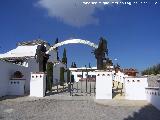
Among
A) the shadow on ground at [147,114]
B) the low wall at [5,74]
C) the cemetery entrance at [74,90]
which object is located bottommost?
the shadow on ground at [147,114]

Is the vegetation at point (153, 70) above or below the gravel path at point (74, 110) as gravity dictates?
above

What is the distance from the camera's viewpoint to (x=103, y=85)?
1923 cm

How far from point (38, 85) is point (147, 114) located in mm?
9236

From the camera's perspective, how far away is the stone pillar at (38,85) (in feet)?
67.6

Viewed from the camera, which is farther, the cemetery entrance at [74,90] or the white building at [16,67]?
the cemetery entrance at [74,90]

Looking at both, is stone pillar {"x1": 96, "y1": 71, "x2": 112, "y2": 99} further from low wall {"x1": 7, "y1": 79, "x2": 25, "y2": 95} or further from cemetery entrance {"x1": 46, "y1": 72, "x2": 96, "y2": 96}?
low wall {"x1": 7, "y1": 79, "x2": 25, "y2": 95}

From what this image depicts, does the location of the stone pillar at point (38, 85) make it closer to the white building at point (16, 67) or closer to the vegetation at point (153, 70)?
the white building at point (16, 67)

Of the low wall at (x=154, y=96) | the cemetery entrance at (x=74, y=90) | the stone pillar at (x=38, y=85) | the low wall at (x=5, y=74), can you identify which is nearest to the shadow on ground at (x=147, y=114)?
the low wall at (x=154, y=96)

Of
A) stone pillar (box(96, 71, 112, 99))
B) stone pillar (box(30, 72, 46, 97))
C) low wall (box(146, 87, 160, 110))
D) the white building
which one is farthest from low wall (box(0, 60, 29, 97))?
low wall (box(146, 87, 160, 110))

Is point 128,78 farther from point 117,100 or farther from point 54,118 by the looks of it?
point 54,118

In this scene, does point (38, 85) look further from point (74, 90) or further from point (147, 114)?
point (147, 114)

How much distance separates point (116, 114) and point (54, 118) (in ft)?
9.34

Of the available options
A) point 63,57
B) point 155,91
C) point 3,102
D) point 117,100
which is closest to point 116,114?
point 155,91

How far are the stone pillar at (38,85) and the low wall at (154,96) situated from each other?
7127mm
